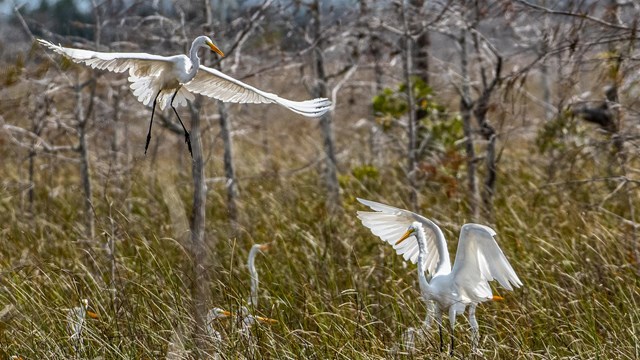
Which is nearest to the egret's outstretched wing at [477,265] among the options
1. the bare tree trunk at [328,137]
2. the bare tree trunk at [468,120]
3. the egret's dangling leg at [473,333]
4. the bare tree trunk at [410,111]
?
the egret's dangling leg at [473,333]

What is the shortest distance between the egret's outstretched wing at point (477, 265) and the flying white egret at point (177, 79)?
99 centimetres

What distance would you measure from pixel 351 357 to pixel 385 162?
5.73 metres

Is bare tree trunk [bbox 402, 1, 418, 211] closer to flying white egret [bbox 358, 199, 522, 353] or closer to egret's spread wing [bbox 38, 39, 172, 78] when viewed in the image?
Answer: flying white egret [bbox 358, 199, 522, 353]

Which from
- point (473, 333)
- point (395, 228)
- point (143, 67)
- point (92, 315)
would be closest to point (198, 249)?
point (92, 315)

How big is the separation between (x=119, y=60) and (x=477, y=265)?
6.65 ft

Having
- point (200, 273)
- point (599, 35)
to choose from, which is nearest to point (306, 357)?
point (200, 273)

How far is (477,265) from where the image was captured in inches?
184

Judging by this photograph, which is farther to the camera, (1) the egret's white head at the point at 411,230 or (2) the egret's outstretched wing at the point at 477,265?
(1) the egret's white head at the point at 411,230

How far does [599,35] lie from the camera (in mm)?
5125

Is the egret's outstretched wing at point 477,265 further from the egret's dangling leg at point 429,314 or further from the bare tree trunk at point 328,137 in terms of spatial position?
the bare tree trunk at point 328,137

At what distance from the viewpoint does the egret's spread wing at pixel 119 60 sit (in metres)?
3.92

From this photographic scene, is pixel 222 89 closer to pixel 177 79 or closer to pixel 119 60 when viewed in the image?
pixel 177 79

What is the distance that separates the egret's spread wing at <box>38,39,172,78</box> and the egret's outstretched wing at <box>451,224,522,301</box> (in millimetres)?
1718

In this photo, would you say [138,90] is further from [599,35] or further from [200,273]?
[599,35]
